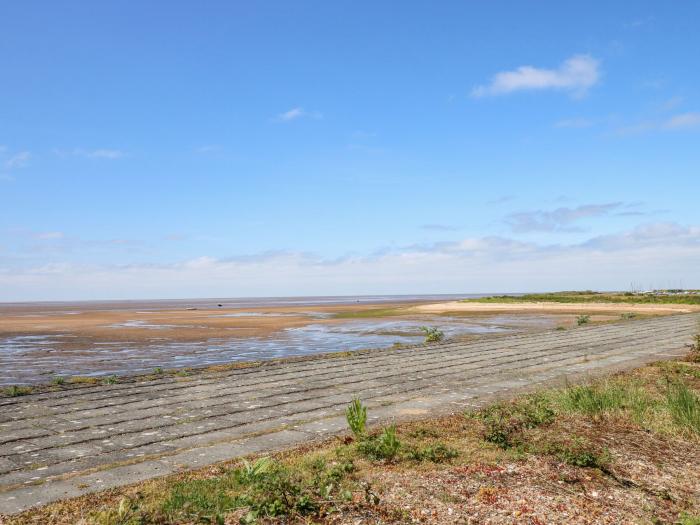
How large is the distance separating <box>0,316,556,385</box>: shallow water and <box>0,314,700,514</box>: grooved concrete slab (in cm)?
447

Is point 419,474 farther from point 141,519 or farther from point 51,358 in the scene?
point 51,358

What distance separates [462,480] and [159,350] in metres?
17.7

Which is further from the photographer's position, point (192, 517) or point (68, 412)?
point (68, 412)

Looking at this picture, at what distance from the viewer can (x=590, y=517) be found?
3.85 metres

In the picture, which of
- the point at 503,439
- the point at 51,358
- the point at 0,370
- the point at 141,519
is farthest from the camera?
the point at 51,358

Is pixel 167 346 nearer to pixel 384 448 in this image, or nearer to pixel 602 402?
pixel 602 402

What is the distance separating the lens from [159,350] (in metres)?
20.3

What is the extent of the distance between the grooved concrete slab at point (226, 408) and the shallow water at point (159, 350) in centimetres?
447

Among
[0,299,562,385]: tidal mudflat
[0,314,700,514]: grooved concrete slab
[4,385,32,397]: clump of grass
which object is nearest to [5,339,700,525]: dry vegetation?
[0,314,700,514]: grooved concrete slab

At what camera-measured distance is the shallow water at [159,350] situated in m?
15.6

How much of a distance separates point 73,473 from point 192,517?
2.28 meters

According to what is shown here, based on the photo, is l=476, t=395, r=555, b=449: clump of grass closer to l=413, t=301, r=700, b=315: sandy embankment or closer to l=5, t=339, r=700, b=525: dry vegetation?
l=5, t=339, r=700, b=525: dry vegetation

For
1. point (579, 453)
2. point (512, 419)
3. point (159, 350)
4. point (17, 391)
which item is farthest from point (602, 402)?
point (159, 350)

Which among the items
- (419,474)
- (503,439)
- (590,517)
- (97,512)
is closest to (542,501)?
(590,517)
